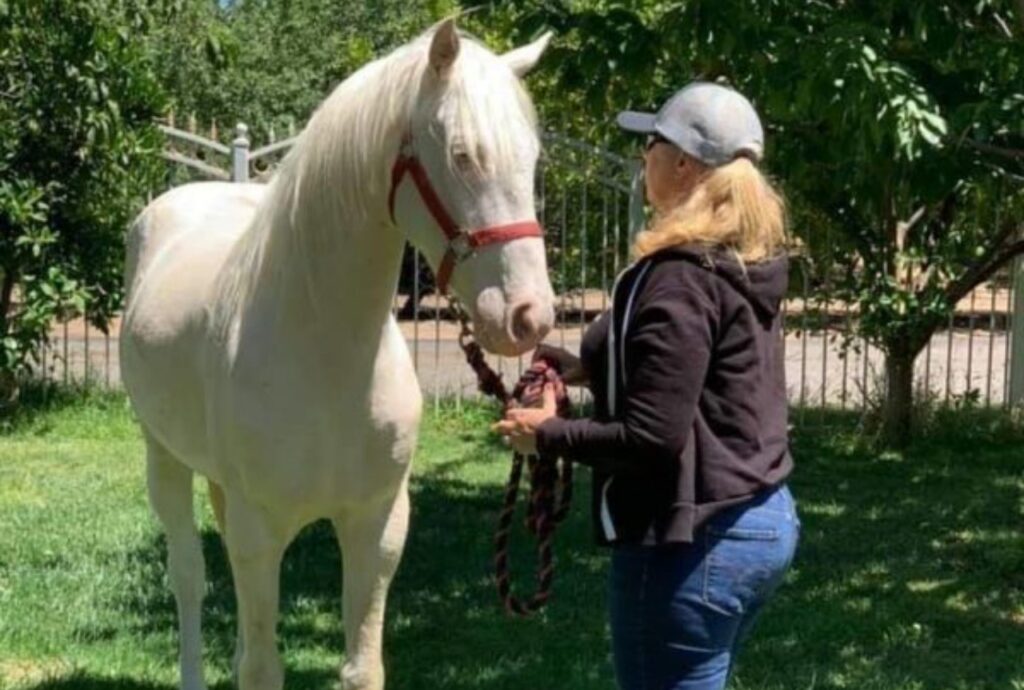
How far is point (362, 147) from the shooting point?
2938 mm

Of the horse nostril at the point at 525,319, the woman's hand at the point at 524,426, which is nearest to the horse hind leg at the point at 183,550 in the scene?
the woman's hand at the point at 524,426

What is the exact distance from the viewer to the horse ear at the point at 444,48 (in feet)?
8.75

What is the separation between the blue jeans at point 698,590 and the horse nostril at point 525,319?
44 centimetres

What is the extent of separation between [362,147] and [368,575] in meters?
1.12

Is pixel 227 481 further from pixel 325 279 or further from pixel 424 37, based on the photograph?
pixel 424 37

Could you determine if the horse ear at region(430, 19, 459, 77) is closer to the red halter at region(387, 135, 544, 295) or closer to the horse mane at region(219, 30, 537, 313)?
the horse mane at region(219, 30, 537, 313)

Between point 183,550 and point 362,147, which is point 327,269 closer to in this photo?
point 362,147

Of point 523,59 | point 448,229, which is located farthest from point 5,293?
point 448,229

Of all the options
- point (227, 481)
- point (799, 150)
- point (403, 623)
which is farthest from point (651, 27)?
point (227, 481)

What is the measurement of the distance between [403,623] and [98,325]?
15.2 feet

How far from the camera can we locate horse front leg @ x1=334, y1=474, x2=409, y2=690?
11.3ft

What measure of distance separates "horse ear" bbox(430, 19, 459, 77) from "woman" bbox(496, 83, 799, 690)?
41 cm

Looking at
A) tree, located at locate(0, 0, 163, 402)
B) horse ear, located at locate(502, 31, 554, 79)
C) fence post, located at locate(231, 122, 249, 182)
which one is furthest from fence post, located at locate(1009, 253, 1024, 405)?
horse ear, located at locate(502, 31, 554, 79)

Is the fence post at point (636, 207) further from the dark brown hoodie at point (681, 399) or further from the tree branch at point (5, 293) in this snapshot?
the dark brown hoodie at point (681, 399)
